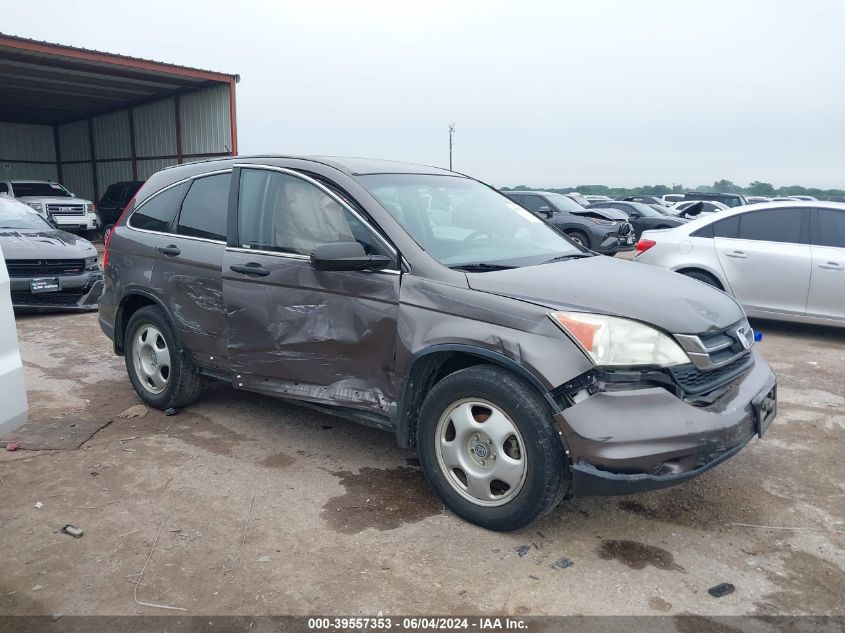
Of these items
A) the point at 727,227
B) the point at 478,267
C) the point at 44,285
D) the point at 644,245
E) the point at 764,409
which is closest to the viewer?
the point at 764,409

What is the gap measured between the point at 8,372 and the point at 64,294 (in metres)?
6.56

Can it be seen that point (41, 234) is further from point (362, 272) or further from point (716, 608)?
point (716, 608)

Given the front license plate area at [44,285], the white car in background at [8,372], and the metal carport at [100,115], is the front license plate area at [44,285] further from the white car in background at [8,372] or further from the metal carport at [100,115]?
the metal carport at [100,115]

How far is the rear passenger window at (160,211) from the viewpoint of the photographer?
4820 millimetres

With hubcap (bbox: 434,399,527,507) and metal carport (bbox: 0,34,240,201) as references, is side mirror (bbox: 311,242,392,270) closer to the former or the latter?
hubcap (bbox: 434,399,527,507)

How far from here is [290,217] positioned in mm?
4047

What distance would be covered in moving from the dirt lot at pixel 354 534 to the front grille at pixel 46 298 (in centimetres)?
412

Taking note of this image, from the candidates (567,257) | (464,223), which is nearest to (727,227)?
(567,257)

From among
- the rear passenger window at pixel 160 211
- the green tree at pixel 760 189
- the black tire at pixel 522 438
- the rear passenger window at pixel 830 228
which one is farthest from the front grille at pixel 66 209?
the green tree at pixel 760 189

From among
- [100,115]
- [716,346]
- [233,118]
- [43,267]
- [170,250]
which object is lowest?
[43,267]

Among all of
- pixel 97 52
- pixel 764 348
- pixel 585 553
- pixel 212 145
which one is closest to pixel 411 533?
pixel 585 553

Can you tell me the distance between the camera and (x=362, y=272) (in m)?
3.61

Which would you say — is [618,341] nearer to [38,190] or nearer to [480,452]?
[480,452]

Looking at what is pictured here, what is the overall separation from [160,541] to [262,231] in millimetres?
1855
